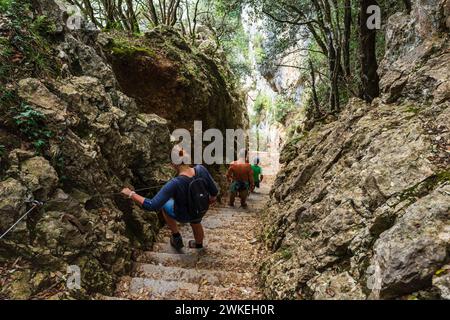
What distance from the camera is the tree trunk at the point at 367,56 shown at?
684 cm

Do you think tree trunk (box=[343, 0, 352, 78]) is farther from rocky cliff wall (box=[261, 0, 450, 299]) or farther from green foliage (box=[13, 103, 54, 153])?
green foliage (box=[13, 103, 54, 153])

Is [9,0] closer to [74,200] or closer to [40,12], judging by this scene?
[40,12]

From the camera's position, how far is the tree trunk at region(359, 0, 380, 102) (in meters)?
6.84

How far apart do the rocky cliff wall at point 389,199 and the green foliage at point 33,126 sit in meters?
3.58

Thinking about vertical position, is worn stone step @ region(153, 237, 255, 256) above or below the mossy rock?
below

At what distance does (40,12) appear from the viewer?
6152mm

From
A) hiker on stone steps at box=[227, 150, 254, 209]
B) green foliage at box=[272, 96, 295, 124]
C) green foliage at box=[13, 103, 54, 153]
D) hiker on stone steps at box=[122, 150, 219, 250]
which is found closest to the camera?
green foliage at box=[13, 103, 54, 153]

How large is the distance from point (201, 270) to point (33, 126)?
3.10m

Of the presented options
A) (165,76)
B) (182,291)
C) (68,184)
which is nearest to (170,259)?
(182,291)

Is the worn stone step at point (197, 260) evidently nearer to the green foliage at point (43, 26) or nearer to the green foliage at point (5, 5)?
the green foliage at point (43, 26)

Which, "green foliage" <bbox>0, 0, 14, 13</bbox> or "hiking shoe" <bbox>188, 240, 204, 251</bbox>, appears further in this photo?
"hiking shoe" <bbox>188, 240, 204, 251</bbox>

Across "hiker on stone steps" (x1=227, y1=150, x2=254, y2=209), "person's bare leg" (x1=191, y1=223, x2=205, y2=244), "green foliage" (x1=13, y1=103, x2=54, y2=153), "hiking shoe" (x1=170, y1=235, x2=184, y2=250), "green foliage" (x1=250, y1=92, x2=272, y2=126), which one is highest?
"green foliage" (x1=250, y1=92, x2=272, y2=126)

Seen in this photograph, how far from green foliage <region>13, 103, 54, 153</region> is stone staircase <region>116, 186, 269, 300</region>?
2194mm

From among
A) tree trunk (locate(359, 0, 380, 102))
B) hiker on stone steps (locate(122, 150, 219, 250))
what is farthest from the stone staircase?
tree trunk (locate(359, 0, 380, 102))
